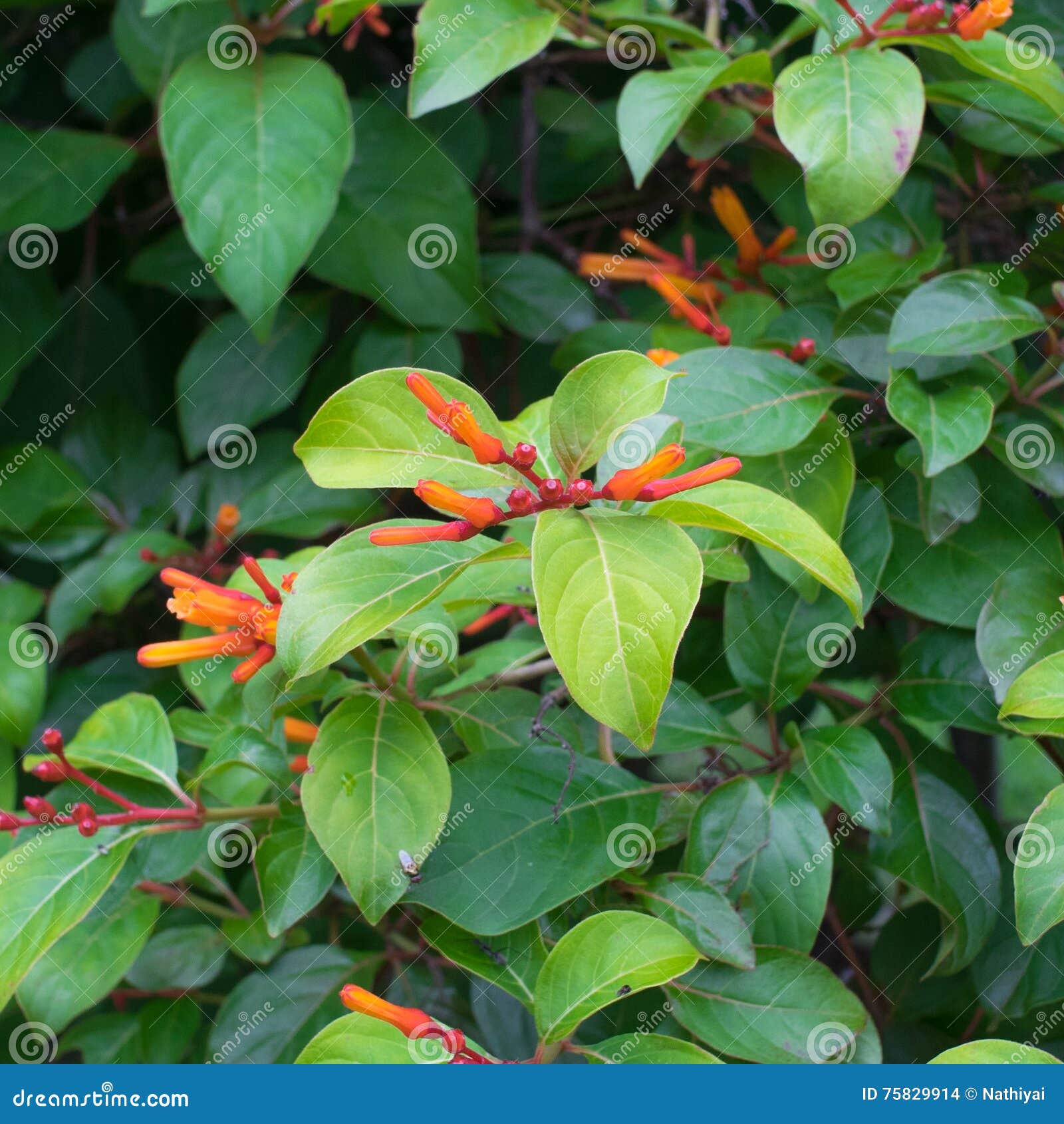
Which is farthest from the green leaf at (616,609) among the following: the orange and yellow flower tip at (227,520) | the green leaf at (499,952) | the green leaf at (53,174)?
the green leaf at (53,174)

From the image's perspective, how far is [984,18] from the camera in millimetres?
1001

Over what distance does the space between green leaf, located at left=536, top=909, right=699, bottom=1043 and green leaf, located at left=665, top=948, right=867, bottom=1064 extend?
0.13 m

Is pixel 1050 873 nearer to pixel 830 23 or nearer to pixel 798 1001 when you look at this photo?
pixel 798 1001

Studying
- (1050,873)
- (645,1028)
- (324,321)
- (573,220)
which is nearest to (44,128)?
(324,321)

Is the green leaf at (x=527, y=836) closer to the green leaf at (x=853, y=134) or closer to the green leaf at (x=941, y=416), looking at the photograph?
the green leaf at (x=941, y=416)

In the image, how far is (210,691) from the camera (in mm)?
1269

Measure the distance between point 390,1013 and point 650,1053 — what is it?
193mm

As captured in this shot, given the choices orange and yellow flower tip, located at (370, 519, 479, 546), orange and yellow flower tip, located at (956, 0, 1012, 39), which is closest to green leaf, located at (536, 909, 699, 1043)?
orange and yellow flower tip, located at (370, 519, 479, 546)

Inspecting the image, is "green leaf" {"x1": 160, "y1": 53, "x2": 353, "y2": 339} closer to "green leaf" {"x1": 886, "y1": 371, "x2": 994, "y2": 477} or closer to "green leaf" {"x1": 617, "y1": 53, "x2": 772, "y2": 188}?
"green leaf" {"x1": 617, "y1": 53, "x2": 772, "y2": 188}

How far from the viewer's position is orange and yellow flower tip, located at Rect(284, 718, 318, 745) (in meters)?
1.07

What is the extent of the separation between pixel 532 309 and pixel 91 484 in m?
0.72

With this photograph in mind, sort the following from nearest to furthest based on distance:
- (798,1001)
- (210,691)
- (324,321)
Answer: (798,1001) < (210,691) < (324,321)

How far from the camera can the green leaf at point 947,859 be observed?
3.33 feet

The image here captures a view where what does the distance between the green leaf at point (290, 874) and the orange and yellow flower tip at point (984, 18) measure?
91cm
